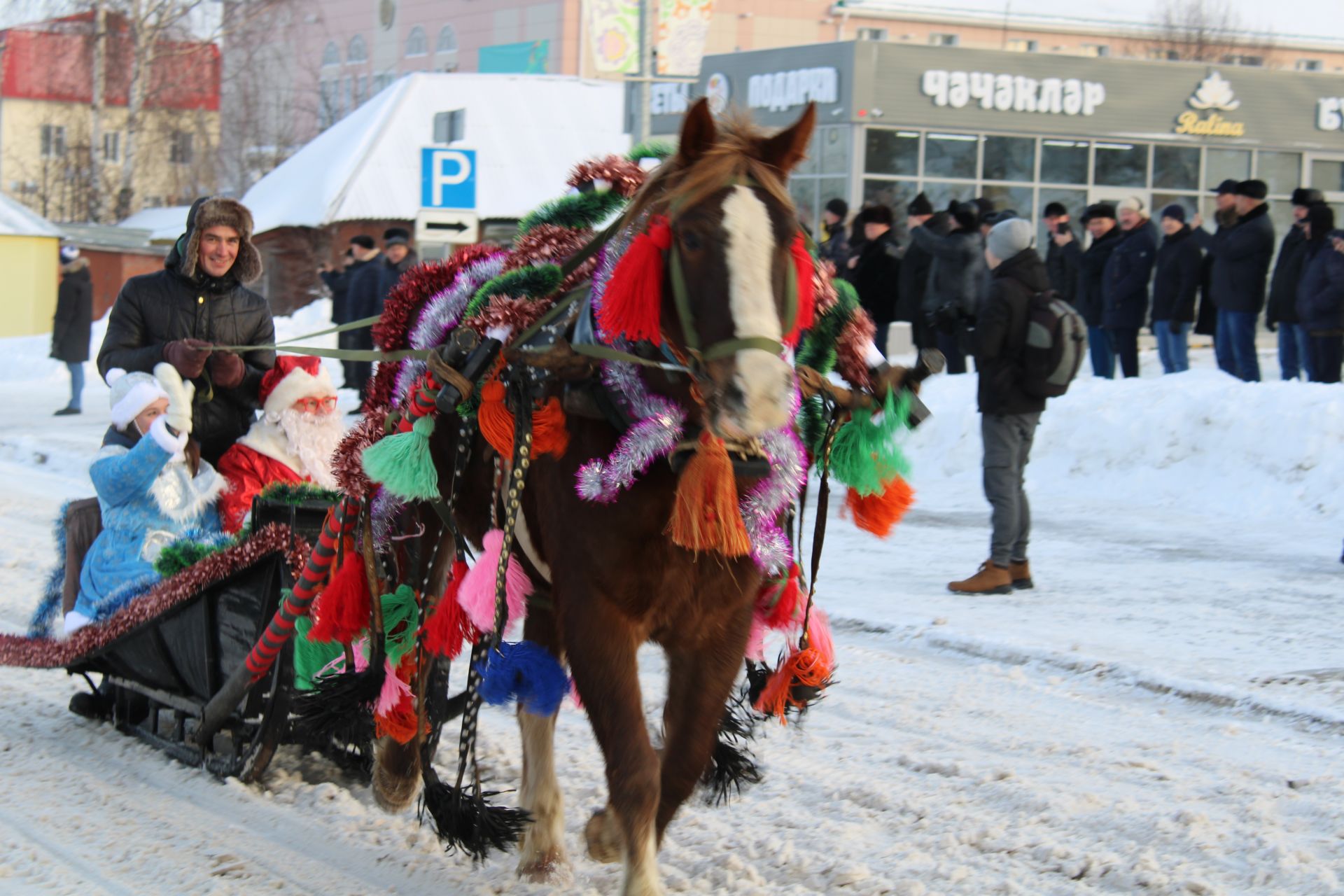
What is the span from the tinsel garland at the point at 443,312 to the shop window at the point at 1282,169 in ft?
72.3

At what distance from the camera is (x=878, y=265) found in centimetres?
1348

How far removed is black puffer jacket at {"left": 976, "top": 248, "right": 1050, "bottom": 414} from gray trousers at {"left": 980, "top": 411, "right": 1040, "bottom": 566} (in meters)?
0.10

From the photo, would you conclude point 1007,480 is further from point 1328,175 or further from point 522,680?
point 1328,175

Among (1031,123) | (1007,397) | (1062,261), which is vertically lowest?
(1007,397)

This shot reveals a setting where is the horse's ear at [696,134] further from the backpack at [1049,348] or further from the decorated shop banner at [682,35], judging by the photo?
the decorated shop banner at [682,35]

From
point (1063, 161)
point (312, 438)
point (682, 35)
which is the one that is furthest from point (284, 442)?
point (1063, 161)

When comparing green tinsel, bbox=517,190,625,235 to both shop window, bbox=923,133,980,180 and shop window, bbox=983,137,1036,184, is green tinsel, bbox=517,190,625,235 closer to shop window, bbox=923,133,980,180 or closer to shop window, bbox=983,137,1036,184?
shop window, bbox=923,133,980,180

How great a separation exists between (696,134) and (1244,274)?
10.5 metres

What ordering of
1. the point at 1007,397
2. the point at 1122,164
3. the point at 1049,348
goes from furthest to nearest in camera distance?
the point at 1122,164 → the point at 1007,397 → the point at 1049,348

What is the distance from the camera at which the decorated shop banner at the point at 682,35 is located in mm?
13008

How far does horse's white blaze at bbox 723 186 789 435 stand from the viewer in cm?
312

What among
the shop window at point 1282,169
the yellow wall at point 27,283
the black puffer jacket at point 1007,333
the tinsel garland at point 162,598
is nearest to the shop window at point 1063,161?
the shop window at point 1282,169

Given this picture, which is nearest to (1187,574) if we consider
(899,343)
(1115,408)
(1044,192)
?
(1115,408)

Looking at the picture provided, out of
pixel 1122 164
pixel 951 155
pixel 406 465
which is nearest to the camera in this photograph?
pixel 406 465
